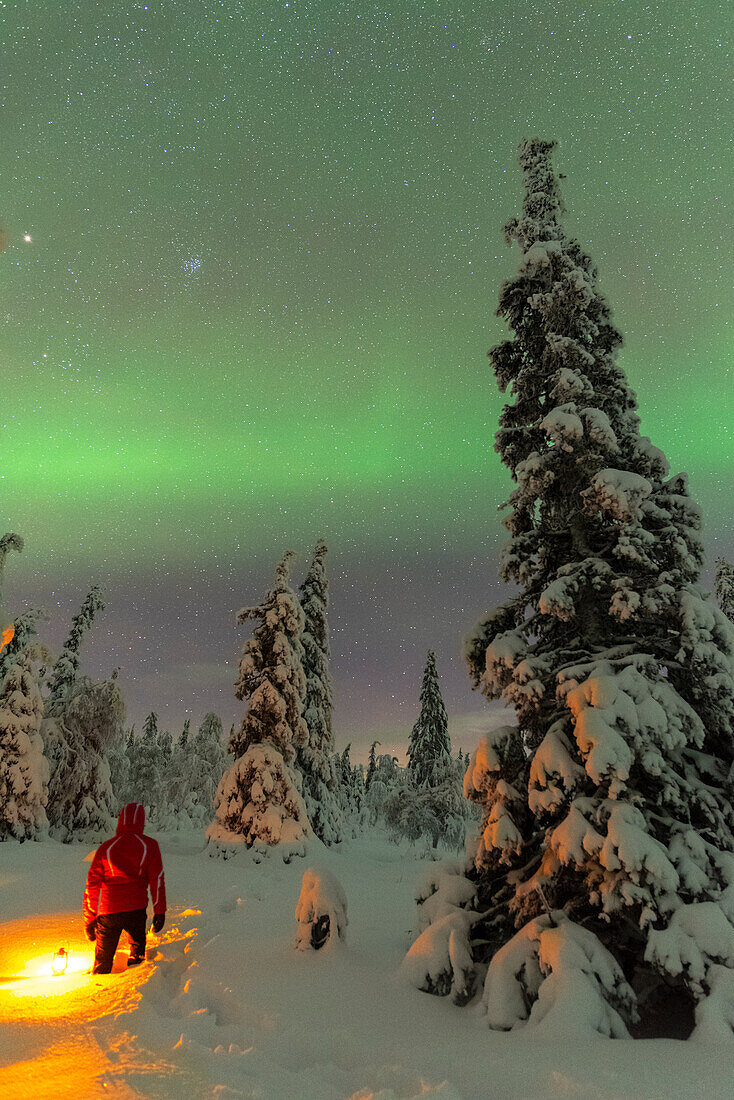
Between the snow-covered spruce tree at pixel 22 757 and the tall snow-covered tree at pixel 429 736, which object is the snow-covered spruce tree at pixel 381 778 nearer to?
the tall snow-covered tree at pixel 429 736

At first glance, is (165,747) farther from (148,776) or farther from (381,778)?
(381,778)

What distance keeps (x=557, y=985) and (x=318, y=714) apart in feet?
66.2

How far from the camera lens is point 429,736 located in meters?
35.7

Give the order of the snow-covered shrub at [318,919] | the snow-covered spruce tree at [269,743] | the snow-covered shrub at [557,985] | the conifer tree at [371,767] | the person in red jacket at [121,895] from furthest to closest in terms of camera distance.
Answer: the conifer tree at [371,767] → the snow-covered spruce tree at [269,743] → the snow-covered shrub at [318,919] → the person in red jacket at [121,895] → the snow-covered shrub at [557,985]

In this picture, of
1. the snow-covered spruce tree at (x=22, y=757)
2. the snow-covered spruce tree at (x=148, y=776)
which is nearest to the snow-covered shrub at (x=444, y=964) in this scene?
the snow-covered spruce tree at (x=22, y=757)

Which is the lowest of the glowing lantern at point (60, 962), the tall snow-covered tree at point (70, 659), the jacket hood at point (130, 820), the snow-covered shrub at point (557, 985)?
the glowing lantern at point (60, 962)

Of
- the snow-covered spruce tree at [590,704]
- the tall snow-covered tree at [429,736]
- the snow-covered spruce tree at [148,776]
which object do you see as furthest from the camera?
the snow-covered spruce tree at [148,776]

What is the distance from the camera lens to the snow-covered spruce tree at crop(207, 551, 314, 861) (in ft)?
59.8

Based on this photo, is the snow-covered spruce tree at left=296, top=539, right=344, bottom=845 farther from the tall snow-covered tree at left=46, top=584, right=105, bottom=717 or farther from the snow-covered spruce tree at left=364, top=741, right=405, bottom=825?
the snow-covered spruce tree at left=364, top=741, right=405, bottom=825

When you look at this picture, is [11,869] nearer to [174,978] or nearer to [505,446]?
[174,978]

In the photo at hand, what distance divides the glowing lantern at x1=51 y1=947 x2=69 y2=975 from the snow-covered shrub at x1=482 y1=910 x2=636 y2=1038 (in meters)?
4.40

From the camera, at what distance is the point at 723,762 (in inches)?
245

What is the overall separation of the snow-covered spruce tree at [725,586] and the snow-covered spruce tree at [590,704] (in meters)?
21.2

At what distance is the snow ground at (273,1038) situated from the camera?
3449 millimetres
